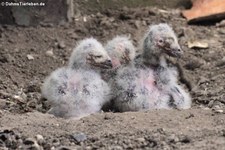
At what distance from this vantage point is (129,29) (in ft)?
23.0

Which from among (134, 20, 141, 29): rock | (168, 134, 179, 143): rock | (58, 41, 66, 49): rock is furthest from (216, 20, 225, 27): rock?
(168, 134, 179, 143): rock

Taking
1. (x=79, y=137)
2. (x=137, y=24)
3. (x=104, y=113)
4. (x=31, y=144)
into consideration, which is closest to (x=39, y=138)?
(x=31, y=144)

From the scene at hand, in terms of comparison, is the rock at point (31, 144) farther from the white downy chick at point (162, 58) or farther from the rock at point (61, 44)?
A: the rock at point (61, 44)

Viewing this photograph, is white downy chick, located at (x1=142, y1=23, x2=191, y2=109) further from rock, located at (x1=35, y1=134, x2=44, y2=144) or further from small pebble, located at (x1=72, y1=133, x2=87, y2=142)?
rock, located at (x1=35, y1=134, x2=44, y2=144)

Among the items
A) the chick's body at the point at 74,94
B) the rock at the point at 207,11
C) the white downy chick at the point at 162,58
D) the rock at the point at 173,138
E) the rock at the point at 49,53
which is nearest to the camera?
the rock at the point at 173,138

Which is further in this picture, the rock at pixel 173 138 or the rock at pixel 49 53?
the rock at pixel 49 53

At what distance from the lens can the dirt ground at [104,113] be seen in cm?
435

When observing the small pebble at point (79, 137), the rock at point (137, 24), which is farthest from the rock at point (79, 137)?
the rock at point (137, 24)

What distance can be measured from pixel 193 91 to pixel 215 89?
16 centimetres

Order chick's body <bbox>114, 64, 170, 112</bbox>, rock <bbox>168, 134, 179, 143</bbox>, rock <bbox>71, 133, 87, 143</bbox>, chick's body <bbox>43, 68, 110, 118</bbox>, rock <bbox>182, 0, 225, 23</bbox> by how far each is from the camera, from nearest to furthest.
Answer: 1. rock <bbox>168, 134, 179, 143</bbox>
2. rock <bbox>71, 133, 87, 143</bbox>
3. chick's body <bbox>43, 68, 110, 118</bbox>
4. chick's body <bbox>114, 64, 170, 112</bbox>
5. rock <bbox>182, 0, 225, 23</bbox>

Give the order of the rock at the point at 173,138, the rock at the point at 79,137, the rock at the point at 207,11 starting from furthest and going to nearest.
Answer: the rock at the point at 207,11 → the rock at the point at 79,137 → the rock at the point at 173,138

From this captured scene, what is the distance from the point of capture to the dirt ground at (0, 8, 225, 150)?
14.3 feet

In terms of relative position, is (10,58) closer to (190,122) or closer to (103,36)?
(103,36)

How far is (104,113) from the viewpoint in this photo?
16.1 ft
